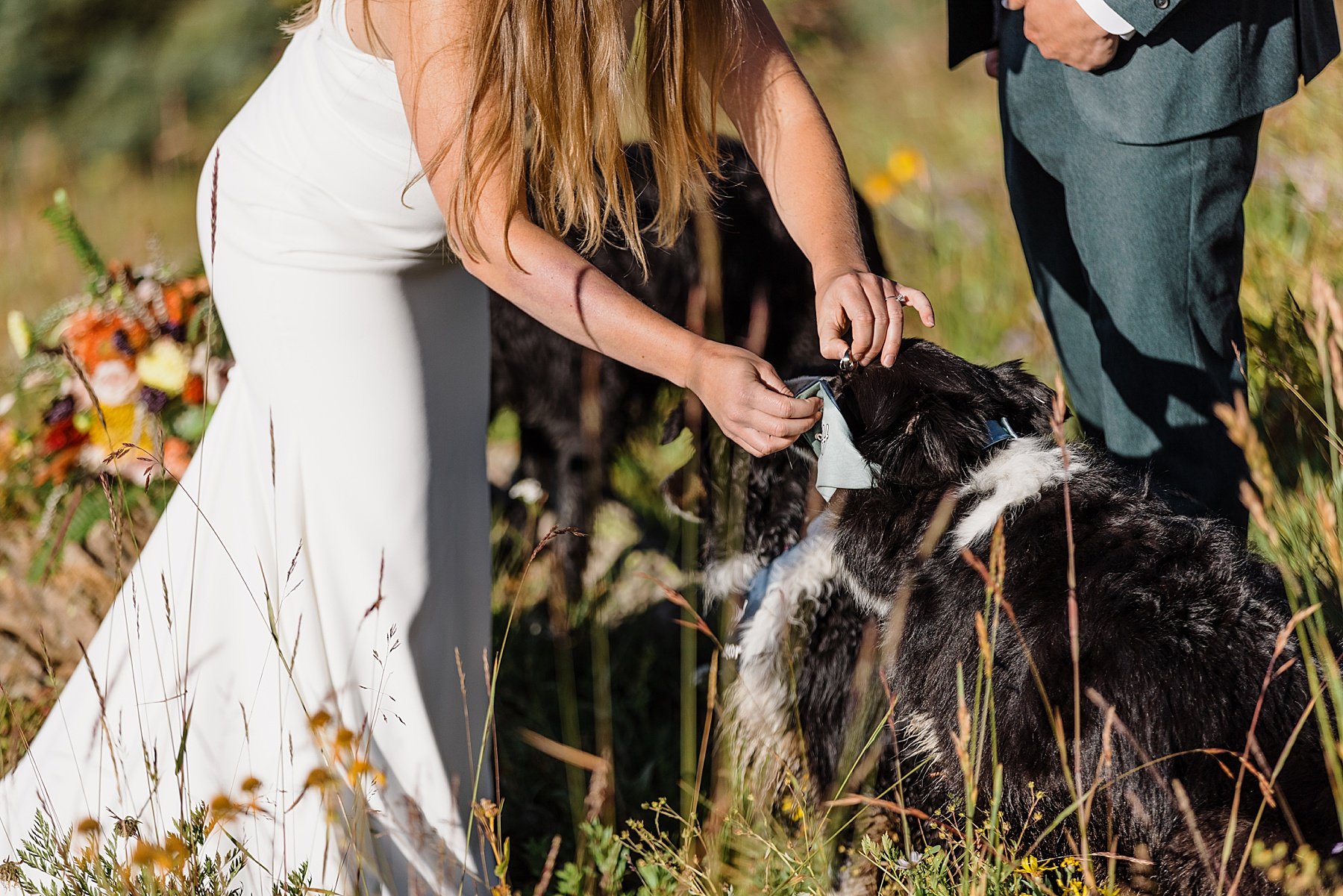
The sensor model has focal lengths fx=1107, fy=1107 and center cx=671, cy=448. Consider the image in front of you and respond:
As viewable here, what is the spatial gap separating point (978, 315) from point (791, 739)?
2512mm

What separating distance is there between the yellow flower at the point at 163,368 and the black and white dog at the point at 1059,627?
1.95 m

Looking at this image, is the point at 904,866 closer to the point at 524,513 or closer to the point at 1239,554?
the point at 1239,554

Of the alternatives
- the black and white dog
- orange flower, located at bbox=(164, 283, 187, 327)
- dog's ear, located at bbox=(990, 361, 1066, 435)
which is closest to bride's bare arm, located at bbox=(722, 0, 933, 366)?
the black and white dog

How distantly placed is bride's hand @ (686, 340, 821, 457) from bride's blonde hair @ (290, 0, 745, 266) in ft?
1.32

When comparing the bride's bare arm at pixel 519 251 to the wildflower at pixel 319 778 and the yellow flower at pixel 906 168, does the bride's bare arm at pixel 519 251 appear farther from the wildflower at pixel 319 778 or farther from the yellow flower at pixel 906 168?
the yellow flower at pixel 906 168

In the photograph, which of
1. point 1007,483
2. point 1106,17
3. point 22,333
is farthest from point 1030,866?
point 22,333

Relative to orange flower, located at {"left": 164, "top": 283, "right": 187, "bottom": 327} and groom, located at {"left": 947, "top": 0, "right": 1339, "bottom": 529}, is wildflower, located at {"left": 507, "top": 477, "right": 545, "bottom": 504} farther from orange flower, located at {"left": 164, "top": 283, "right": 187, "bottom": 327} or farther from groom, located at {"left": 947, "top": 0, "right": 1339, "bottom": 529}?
groom, located at {"left": 947, "top": 0, "right": 1339, "bottom": 529}

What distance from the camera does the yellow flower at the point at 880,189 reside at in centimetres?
532

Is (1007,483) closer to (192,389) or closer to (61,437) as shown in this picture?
(192,389)

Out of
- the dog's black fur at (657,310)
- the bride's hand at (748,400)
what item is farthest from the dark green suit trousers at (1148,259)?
the bride's hand at (748,400)

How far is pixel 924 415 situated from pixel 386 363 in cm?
101

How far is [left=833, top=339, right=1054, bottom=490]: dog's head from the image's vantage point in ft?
6.56

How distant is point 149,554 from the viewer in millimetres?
2359

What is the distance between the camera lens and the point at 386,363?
211 centimetres
